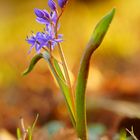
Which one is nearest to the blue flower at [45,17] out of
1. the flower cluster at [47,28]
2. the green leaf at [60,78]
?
the flower cluster at [47,28]

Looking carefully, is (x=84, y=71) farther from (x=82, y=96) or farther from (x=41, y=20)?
(x=41, y=20)

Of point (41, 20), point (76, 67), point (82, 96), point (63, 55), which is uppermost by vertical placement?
point (41, 20)

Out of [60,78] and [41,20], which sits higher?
[41,20]

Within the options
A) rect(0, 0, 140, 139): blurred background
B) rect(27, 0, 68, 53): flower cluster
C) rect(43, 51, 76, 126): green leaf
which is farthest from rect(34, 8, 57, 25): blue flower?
rect(0, 0, 140, 139): blurred background

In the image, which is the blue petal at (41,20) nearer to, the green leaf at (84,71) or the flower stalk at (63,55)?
the flower stalk at (63,55)

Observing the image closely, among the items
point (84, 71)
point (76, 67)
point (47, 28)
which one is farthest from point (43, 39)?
point (76, 67)

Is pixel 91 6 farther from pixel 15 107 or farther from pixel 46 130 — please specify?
pixel 46 130

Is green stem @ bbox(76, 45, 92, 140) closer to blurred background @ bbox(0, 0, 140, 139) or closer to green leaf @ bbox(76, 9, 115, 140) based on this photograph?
green leaf @ bbox(76, 9, 115, 140)

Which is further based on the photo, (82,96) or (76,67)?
(76,67)
